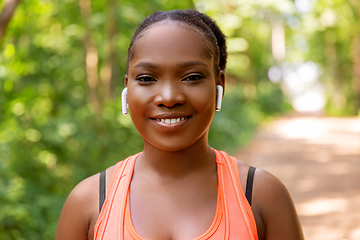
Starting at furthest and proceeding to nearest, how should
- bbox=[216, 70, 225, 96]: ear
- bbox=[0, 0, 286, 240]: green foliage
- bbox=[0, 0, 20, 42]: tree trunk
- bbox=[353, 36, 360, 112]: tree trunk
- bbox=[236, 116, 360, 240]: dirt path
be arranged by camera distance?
bbox=[353, 36, 360, 112]: tree trunk
bbox=[236, 116, 360, 240]: dirt path
bbox=[0, 0, 286, 240]: green foliage
bbox=[0, 0, 20, 42]: tree trunk
bbox=[216, 70, 225, 96]: ear

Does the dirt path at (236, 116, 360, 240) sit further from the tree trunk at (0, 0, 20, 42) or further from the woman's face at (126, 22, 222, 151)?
the tree trunk at (0, 0, 20, 42)

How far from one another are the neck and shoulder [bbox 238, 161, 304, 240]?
0.77 feet

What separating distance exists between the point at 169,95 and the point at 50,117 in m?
5.25

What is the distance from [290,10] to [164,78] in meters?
11.2

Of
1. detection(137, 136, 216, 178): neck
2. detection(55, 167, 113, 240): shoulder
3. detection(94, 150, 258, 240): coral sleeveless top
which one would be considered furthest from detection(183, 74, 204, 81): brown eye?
detection(55, 167, 113, 240): shoulder

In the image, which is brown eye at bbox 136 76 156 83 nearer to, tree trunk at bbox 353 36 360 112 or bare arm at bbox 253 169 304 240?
bare arm at bbox 253 169 304 240

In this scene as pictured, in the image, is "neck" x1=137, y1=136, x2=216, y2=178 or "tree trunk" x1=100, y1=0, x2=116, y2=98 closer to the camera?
"neck" x1=137, y1=136, x2=216, y2=178

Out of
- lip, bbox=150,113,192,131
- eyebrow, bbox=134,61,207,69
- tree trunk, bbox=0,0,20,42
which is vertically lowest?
lip, bbox=150,113,192,131

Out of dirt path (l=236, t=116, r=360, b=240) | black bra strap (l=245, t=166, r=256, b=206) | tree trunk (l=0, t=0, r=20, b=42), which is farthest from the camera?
dirt path (l=236, t=116, r=360, b=240)

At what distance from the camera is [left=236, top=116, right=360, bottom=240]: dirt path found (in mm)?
6029

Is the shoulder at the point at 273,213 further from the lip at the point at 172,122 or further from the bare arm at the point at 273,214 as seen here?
the lip at the point at 172,122

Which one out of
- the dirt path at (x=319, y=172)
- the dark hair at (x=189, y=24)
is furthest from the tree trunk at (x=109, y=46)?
the dark hair at (x=189, y=24)

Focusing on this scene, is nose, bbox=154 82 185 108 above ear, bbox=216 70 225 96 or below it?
below

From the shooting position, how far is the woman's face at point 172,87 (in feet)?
4.68
